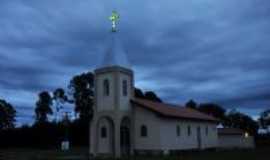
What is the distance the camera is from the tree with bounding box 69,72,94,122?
229ft

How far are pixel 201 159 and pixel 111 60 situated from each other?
13.0 meters

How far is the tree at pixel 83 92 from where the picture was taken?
69875 mm

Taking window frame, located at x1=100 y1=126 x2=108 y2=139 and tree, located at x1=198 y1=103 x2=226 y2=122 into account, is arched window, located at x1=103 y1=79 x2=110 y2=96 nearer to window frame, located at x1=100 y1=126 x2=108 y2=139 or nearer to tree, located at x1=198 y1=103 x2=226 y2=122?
window frame, located at x1=100 y1=126 x2=108 y2=139

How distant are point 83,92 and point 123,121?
38163 millimetres

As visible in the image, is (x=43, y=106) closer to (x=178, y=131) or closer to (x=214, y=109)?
(x=214, y=109)

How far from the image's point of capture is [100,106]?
109 ft

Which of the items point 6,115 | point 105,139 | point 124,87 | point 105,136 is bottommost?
point 105,139

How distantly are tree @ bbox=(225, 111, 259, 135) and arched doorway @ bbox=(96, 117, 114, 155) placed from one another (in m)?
54.4

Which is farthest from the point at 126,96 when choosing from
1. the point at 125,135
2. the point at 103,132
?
the point at 103,132

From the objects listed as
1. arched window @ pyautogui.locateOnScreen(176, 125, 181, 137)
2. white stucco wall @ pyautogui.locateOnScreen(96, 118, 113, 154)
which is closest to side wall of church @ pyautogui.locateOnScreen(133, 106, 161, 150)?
white stucco wall @ pyautogui.locateOnScreen(96, 118, 113, 154)

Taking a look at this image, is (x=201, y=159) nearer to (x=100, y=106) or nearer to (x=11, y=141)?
(x=100, y=106)

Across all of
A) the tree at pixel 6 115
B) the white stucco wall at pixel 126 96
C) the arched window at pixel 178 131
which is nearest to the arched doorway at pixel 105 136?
the white stucco wall at pixel 126 96

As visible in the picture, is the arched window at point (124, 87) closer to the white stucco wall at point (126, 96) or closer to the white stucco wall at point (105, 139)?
the white stucco wall at point (126, 96)

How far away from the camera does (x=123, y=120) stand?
33719 millimetres
